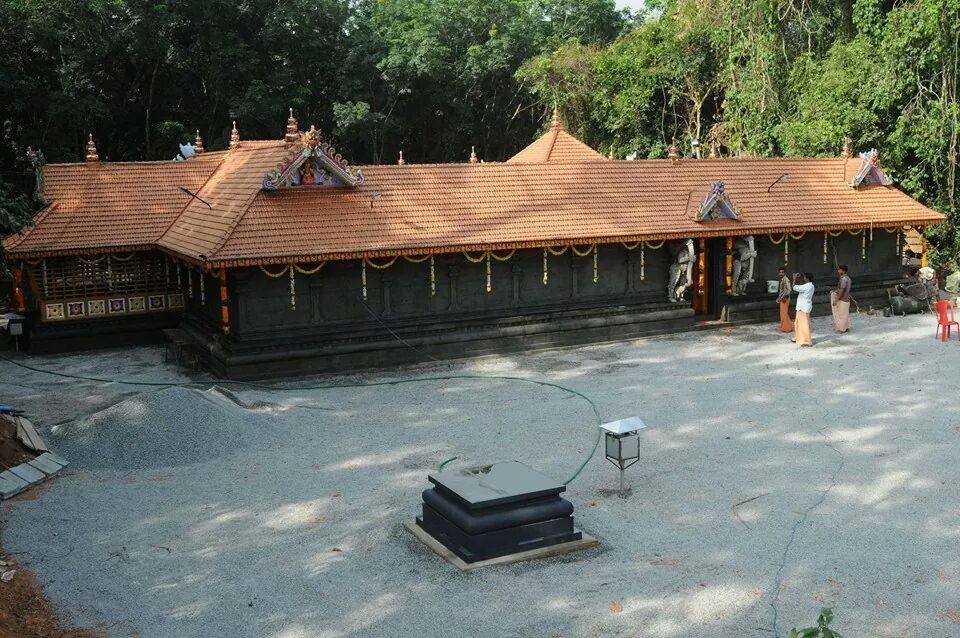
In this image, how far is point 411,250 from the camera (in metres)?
18.9

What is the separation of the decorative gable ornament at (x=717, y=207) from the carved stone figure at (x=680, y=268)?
0.70 meters

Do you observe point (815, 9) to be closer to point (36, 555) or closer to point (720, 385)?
point (720, 385)

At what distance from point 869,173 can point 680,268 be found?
6.82 m

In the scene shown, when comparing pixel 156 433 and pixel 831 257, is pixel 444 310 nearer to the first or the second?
pixel 156 433

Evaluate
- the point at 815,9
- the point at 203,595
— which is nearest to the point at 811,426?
the point at 203,595

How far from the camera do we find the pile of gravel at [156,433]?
1324 centimetres

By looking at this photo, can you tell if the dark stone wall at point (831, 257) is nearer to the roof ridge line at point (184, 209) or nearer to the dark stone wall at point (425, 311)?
the dark stone wall at point (425, 311)

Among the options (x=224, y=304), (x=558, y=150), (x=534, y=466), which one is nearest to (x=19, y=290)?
(x=224, y=304)

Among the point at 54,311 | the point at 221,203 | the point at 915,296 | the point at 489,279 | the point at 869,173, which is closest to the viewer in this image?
the point at 489,279

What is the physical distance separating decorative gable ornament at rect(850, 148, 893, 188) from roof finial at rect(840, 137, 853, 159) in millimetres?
819

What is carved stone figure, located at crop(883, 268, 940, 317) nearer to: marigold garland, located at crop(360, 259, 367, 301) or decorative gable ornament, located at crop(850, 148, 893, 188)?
decorative gable ornament, located at crop(850, 148, 893, 188)

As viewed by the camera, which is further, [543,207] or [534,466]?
[543,207]

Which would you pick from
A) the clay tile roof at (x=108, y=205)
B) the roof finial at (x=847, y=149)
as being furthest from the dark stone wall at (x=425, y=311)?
the roof finial at (x=847, y=149)

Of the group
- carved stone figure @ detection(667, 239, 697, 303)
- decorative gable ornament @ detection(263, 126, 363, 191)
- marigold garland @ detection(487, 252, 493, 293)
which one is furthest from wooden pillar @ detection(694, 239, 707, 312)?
decorative gable ornament @ detection(263, 126, 363, 191)
